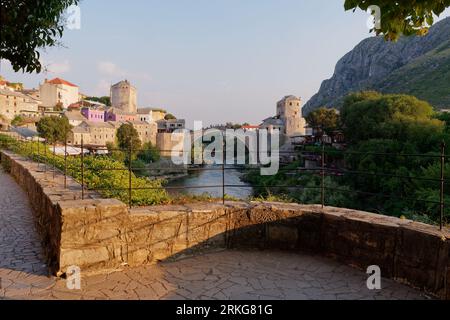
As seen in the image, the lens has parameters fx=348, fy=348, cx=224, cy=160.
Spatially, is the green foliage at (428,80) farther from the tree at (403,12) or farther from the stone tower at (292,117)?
the tree at (403,12)

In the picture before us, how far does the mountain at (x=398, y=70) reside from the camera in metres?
75.2

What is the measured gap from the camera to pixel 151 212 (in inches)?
181

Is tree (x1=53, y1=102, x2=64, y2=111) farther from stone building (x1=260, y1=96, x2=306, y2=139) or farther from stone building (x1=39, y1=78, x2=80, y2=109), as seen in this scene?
stone building (x1=260, y1=96, x2=306, y2=139)

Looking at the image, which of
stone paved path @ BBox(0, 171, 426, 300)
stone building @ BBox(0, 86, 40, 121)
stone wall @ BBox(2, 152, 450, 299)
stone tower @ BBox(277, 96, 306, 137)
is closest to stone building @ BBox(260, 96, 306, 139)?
stone tower @ BBox(277, 96, 306, 137)

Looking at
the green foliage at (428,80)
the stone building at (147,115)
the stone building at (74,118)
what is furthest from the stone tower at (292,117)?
the stone building at (74,118)

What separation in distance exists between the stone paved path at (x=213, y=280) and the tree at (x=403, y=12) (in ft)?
8.74

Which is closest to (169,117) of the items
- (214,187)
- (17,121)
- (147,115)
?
(147,115)

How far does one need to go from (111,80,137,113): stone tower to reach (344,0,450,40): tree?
337ft

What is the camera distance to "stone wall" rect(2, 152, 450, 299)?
153 inches

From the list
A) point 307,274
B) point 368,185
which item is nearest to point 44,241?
point 307,274

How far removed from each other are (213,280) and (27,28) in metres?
3.31

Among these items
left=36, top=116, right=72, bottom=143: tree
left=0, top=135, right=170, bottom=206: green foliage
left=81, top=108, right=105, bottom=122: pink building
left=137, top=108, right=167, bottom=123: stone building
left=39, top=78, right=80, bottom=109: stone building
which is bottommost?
left=0, top=135, right=170, bottom=206: green foliage

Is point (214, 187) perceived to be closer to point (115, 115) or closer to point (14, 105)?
point (14, 105)
